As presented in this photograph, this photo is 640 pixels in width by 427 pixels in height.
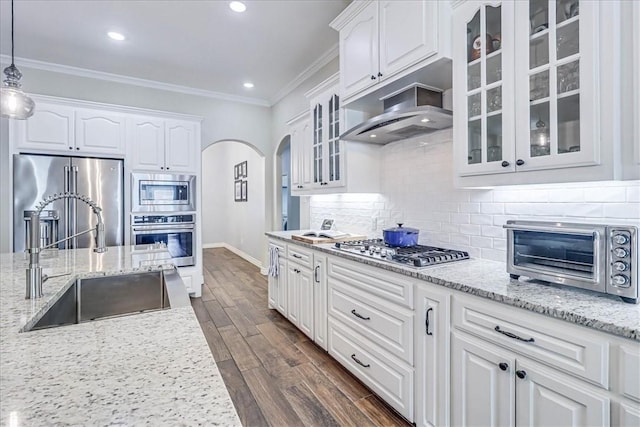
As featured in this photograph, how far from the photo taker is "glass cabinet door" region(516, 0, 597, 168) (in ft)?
4.33

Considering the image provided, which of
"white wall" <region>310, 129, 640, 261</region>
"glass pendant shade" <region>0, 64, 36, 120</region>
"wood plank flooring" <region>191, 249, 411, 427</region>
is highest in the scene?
"glass pendant shade" <region>0, 64, 36, 120</region>

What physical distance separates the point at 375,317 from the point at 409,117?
1.28 m

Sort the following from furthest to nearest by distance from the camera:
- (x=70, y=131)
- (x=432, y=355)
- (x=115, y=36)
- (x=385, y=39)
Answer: (x=70, y=131)
(x=115, y=36)
(x=385, y=39)
(x=432, y=355)

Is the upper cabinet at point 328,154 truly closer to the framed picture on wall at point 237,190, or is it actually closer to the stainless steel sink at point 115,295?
the stainless steel sink at point 115,295

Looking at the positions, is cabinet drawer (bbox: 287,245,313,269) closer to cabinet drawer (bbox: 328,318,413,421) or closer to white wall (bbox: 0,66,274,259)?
cabinet drawer (bbox: 328,318,413,421)

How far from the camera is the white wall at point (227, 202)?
659cm

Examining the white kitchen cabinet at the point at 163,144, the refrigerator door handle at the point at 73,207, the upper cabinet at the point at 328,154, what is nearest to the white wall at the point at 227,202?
the white kitchen cabinet at the point at 163,144

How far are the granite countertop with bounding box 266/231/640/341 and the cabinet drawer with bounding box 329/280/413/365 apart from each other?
26cm

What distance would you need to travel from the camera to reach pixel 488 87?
1.65 m

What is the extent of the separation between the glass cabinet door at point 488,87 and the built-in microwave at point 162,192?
3492mm

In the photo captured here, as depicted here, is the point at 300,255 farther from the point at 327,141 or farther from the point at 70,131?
the point at 70,131

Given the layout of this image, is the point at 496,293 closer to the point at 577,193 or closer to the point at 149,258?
the point at 577,193

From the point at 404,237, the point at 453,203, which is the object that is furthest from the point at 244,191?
the point at 453,203

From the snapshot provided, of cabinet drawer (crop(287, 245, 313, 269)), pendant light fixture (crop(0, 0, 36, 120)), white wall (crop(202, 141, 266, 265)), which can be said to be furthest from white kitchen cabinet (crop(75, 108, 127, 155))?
white wall (crop(202, 141, 266, 265))
